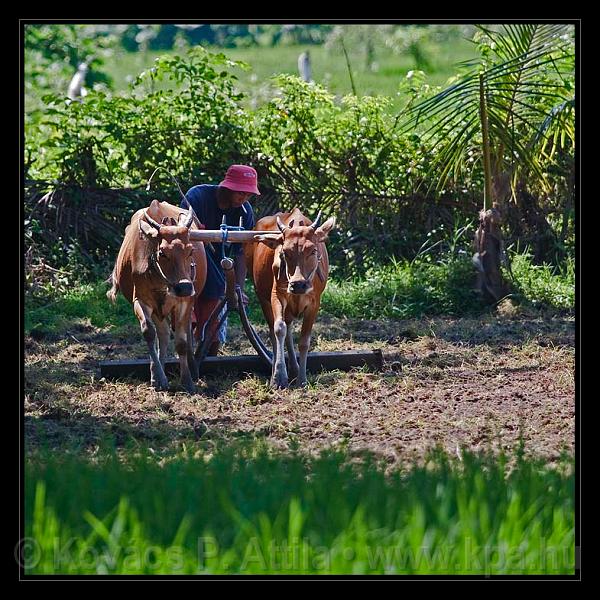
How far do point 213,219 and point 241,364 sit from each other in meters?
1.10

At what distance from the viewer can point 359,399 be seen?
8.41 m

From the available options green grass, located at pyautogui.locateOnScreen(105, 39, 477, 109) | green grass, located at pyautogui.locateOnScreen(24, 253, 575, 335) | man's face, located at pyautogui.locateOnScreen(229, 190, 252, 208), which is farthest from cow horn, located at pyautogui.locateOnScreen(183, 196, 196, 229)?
green grass, located at pyautogui.locateOnScreen(105, 39, 477, 109)

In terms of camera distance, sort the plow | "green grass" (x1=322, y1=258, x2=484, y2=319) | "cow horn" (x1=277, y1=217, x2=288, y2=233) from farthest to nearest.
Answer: "green grass" (x1=322, y1=258, x2=484, y2=319), the plow, "cow horn" (x1=277, y1=217, x2=288, y2=233)

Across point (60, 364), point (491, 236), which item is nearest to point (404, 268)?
point (491, 236)

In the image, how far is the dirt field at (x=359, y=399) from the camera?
7.36 metres

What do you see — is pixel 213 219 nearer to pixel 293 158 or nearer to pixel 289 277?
pixel 289 277

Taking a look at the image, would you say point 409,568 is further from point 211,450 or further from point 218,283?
point 218,283

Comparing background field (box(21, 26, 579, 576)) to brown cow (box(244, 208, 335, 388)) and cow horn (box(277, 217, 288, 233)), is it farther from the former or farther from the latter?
cow horn (box(277, 217, 288, 233))

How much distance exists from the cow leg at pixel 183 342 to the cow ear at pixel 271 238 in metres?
0.74

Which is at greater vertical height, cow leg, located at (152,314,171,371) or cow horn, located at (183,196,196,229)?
cow horn, located at (183,196,196,229)

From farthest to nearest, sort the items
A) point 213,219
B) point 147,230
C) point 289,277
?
point 213,219 < point 147,230 < point 289,277

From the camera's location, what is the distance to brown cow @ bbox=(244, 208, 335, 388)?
8328 millimetres

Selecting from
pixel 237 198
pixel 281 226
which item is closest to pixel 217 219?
pixel 237 198

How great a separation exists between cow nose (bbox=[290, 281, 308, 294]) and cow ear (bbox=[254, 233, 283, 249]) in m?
0.35
